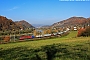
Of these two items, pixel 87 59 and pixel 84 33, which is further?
pixel 84 33

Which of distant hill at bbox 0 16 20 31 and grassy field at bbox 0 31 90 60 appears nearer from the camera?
grassy field at bbox 0 31 90 60

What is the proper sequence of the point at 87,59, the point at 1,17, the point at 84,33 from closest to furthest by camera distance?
the point at 87,59
the point at 84,33
the point at 1,17

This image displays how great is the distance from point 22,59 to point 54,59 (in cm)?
146

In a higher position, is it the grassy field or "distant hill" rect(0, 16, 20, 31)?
"distant hill" rect(0, 16, 20, 31)

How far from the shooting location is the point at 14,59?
21.5ft

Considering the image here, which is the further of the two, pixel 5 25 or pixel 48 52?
pixel 5 25

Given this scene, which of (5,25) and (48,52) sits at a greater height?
(5,25)

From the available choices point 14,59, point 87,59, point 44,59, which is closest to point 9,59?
point 14,59

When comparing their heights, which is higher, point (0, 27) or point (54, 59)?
point (0, 27)

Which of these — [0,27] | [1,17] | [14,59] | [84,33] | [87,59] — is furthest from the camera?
[1,17]

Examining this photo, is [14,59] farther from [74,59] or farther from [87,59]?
[87,59]

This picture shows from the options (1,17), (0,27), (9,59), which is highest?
(1,17)

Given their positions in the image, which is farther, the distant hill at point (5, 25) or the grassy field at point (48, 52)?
the distant hill at point (5, 25)

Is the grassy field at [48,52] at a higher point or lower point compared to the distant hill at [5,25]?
lower
